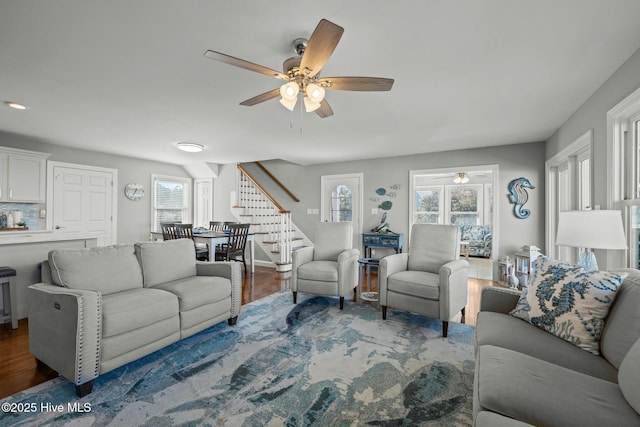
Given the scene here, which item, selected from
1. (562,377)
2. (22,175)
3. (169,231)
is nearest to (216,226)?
(169,231)

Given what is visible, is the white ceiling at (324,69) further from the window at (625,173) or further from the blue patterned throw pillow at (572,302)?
the blue patterned throw pillow at (572,302)

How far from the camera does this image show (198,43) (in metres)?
1.93

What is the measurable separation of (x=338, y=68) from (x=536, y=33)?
1.30 metres

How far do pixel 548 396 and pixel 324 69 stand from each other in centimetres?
232

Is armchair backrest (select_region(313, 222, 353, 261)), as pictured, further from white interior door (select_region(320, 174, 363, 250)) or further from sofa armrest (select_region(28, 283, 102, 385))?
sofa armrest (select_region(28, 283, 102, 385))

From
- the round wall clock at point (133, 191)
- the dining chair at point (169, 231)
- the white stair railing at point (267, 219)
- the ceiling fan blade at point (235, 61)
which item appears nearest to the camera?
the ceiling fan blade at point (235, 61)

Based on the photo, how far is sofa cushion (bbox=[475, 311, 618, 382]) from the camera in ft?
4.28

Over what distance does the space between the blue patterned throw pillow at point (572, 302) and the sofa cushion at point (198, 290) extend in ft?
7.94

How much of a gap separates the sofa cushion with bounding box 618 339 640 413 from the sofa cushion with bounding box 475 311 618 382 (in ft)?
0.78

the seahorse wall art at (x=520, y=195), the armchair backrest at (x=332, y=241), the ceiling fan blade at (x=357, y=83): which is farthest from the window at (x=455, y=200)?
the ceiling fan blade at (x=357, y=83)

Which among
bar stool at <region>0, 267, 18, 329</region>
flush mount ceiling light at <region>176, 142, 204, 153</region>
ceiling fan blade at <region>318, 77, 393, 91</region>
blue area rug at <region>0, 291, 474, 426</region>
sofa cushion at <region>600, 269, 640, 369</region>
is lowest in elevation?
blue area rug at <region>0, 291, 474, 426</region>

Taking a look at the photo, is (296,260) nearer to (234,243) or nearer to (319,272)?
(319,272)

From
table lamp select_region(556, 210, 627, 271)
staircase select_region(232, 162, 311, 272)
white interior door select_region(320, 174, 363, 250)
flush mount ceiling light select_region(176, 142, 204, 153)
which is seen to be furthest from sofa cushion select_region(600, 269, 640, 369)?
A: flush mount ceiling light select_region(176, 142, 204, 153)

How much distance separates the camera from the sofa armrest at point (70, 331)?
68.4 inches
